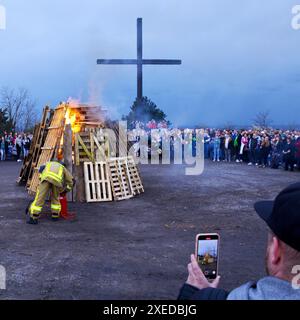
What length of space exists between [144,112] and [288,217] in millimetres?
27100

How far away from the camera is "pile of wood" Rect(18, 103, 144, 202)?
1260 cm

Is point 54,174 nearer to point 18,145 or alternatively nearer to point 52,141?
point 52,141

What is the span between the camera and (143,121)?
28797mm

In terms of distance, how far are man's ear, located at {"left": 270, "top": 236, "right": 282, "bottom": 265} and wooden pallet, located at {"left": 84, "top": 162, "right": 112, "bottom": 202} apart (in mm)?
11021

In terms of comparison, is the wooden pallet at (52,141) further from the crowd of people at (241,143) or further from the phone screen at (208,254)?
the phone screen at (208,254)

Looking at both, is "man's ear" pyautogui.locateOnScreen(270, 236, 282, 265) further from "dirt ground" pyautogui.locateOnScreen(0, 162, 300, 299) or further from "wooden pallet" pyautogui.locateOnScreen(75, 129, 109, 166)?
"wooden pallet" pyautogui.locateOnScreen(75, 129, 109, 166)

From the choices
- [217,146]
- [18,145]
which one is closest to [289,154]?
[217,146]

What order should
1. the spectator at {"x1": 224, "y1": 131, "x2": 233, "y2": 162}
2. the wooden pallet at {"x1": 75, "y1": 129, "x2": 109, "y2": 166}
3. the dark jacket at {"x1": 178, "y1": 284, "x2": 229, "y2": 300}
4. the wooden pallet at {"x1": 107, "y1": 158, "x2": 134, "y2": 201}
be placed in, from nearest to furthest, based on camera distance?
the dark jacket at {"x1": 178, "y1": 284, "x2": 229, "y2": 300}, the wooden pallet at {"x1": 75, "y1": 129, "x2": 109, "y2": 166}, the wooden pallet at {"x1": 107, "y1": 158, "x2": 134, "y2": 201}, the spectator at {"x1": 224, "y1": 131, "x2": 233, "y2": 162}

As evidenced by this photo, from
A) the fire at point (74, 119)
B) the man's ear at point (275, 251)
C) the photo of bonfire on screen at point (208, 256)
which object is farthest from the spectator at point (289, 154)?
the man's ear at point (275, 251)

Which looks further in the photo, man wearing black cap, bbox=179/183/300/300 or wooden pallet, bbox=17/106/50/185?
wooden pallet, bbox=17/106/50/185

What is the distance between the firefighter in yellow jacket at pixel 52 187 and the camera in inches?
378

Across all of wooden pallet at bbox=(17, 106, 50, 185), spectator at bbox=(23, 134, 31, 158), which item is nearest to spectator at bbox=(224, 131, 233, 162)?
spectator at bbox=(23, 134, 31, 158)
